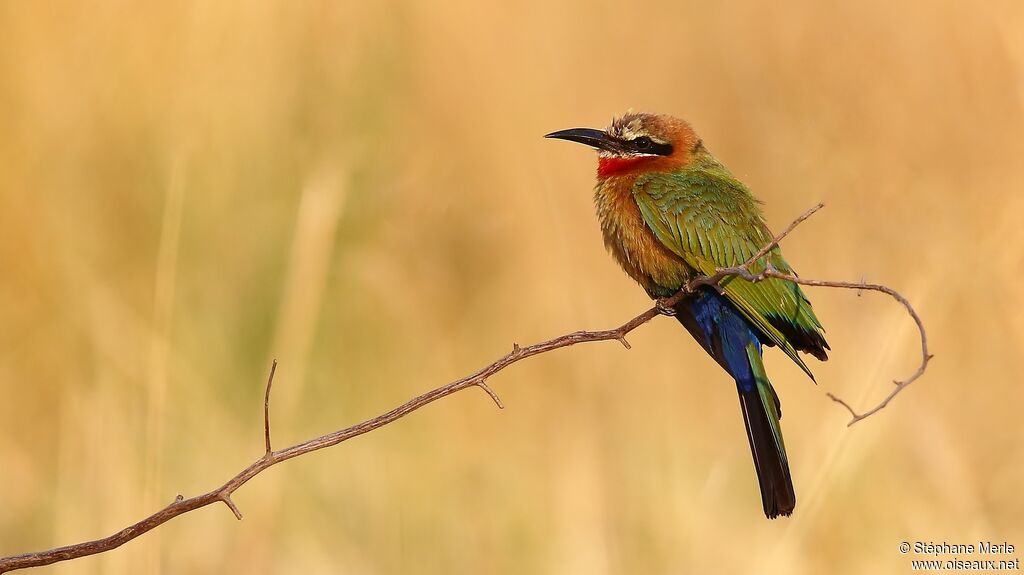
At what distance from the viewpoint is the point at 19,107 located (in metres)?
3.47

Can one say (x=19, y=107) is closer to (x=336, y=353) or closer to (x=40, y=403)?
(x=40, y=403)

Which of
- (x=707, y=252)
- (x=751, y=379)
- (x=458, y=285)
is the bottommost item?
(x=751, y=379)

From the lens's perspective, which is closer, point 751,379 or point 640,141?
point 751,379

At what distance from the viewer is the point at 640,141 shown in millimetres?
3064

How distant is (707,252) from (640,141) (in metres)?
0.49

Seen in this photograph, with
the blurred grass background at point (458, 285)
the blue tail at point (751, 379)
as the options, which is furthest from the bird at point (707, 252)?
the blurred grass background at point (458, 285)

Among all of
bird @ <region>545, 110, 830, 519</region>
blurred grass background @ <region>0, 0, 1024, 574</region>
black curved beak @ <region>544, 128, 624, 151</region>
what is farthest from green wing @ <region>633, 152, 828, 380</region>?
blurred grass background @ <region>0, 0, 1024, 574</region>

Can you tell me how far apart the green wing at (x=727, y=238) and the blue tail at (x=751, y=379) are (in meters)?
0.08

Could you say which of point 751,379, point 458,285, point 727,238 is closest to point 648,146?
point 727,238

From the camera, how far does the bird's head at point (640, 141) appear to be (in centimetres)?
303

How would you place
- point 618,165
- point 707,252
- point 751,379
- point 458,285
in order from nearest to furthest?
point 751,379 < point 707,252 < point 618,165 < point 458,285

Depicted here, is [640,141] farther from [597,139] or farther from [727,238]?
[727,238]

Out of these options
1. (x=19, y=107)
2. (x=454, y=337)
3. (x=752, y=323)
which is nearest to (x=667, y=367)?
(x=454, y=337)

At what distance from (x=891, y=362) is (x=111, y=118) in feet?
8.08
